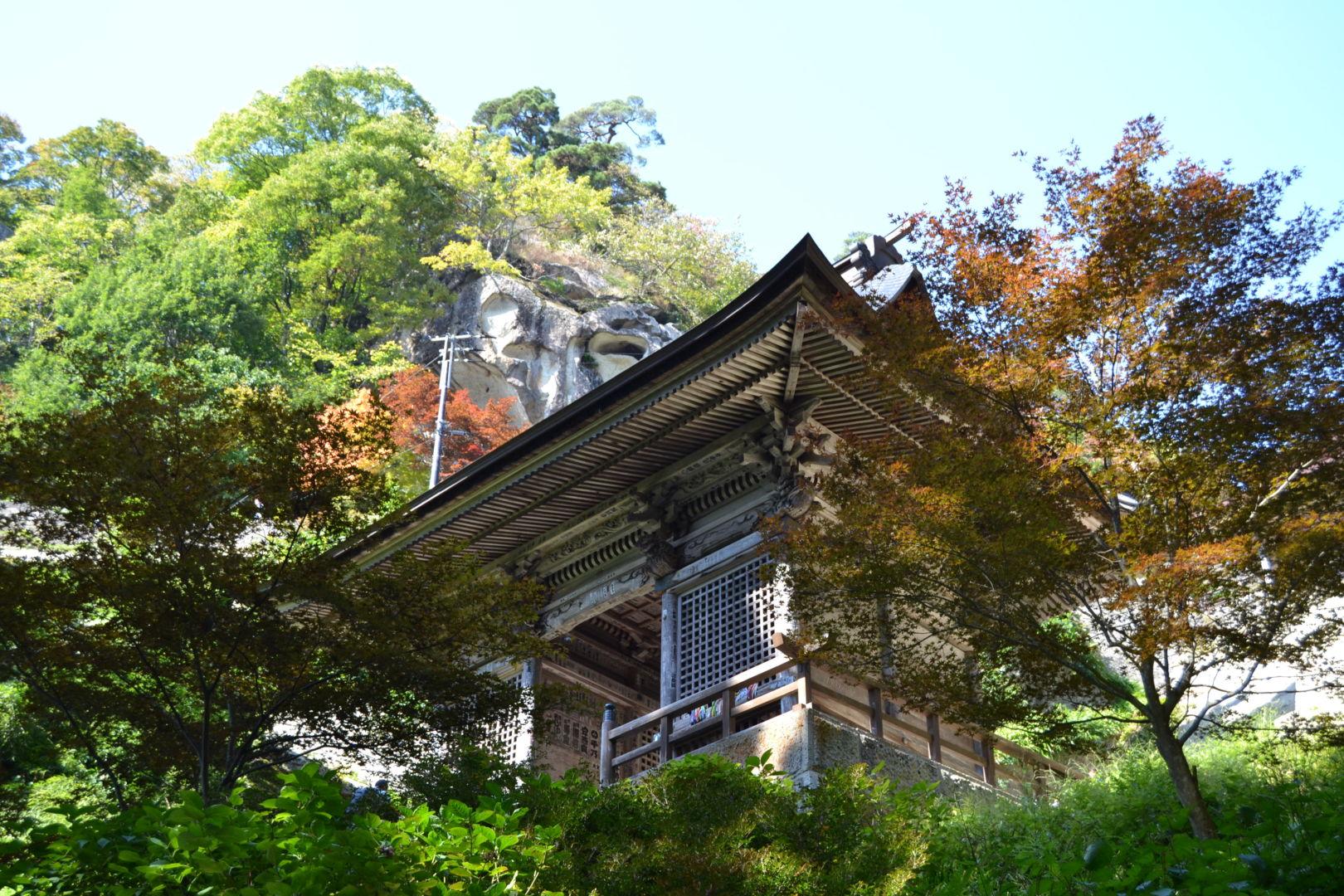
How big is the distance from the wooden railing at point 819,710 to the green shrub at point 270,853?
205 inches

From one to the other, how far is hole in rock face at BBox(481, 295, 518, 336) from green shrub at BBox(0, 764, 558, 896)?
29.8m

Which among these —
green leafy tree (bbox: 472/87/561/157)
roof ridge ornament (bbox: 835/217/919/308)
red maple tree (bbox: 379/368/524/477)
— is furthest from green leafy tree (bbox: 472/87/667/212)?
roof ridge ornament (bbox: 835/217/919/308)

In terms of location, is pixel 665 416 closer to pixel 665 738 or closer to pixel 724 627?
pixel 724 627

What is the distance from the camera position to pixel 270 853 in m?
5.67

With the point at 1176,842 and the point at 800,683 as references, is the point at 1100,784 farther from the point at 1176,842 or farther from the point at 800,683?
the point at 1176,842

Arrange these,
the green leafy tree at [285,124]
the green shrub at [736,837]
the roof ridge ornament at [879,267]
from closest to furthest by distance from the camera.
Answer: the green shrub at [736,837] < the roof ridge ornament at [879,267] < the green leafy tree at [285,124]

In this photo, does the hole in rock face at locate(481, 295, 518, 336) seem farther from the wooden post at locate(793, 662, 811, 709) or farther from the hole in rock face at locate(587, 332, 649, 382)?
the wooden post at locate(793, 662, 811, 709)

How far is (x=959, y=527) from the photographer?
864 cm

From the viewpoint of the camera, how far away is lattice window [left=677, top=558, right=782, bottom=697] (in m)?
13.1

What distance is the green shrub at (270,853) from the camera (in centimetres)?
565

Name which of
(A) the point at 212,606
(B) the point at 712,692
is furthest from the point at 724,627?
(A) the point at 212,606

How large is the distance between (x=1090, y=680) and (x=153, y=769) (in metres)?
7.14

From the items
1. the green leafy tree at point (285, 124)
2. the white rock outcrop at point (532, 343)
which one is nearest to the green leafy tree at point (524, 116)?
the green leafy tree at point (285, 124)

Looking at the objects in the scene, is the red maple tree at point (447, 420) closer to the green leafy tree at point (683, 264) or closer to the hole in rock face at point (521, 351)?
the hole in rock face at point (521, 351)
